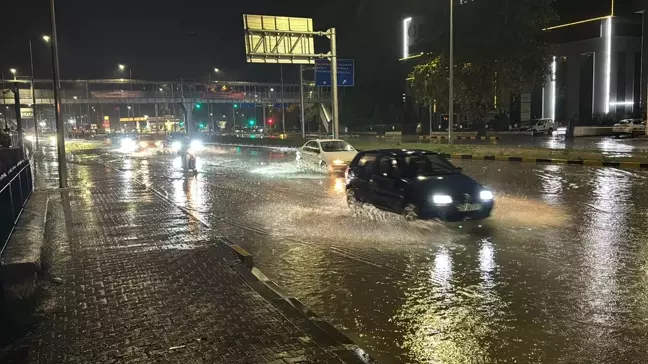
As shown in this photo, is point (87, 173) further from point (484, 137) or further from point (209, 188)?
point (484, 137)

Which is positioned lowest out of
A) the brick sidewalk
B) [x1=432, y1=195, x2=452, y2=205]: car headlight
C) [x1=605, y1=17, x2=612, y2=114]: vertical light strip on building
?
the brick sidewalk

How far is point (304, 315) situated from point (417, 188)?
5.22 metres

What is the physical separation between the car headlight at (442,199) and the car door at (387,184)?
75 cm

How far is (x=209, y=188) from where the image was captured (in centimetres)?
1770

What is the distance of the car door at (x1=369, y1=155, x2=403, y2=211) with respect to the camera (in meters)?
10.8

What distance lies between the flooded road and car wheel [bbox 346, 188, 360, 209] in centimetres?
22

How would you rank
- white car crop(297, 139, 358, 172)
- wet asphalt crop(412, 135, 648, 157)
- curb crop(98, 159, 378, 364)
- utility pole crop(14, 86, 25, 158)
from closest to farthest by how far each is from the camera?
curb crop(98, 159, 378, 364) → utility pole crop(14, 86, 25, 158) → white car crop(297, 139, 358, 172) → wet asphalt crop(412, 135, 648, 157)

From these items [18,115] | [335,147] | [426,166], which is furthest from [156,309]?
[18,115]

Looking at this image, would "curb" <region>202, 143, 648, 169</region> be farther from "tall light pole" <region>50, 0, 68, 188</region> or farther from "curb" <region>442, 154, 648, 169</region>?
"tall light pole" <region>50, 0, 68, 188</region>

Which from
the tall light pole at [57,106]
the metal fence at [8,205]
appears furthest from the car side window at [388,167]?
the tall light pole at [57,106]

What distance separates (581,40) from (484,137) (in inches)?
781

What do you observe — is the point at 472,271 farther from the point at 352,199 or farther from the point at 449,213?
the point at 352,199

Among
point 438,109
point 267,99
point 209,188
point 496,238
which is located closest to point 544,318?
point 496,238

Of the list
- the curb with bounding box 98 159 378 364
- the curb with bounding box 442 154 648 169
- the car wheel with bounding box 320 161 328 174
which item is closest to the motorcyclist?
the car wheel with bounding box 320 161 328 174
